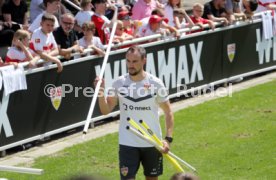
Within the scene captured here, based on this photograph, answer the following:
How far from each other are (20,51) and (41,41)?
46 centimetres

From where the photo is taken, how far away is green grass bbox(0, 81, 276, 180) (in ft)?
36.0

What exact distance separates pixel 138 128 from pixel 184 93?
762cm

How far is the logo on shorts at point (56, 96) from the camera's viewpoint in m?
12.8

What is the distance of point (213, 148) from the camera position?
12156 millimetres

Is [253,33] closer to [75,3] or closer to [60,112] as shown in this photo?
[75,3]

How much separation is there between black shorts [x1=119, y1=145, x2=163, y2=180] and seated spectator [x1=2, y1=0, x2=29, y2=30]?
634 centimetres

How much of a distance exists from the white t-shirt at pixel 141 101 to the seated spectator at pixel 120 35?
5.27 meters

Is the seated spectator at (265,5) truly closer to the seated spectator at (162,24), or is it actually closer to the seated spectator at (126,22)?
the seated spectator at (162,24)

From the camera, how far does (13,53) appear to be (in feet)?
40.2

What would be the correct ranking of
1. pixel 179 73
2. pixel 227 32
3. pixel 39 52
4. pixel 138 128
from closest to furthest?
pixel 138 128
pixel 39 52
pixel 179 73
pixel 227 32

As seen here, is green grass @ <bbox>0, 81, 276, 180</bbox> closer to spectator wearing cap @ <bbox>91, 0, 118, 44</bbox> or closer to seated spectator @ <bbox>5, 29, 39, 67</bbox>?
seated spectator @ <bbox>5, 29, 39, 67</bbox>

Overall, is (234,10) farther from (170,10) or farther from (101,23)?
(101,23)

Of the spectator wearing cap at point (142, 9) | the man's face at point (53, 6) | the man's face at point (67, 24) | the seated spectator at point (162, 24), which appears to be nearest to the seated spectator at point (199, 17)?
the spectator wearing cap at point (142, 9)

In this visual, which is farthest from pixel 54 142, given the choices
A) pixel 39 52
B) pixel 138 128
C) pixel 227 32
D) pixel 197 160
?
pixel 227 32
